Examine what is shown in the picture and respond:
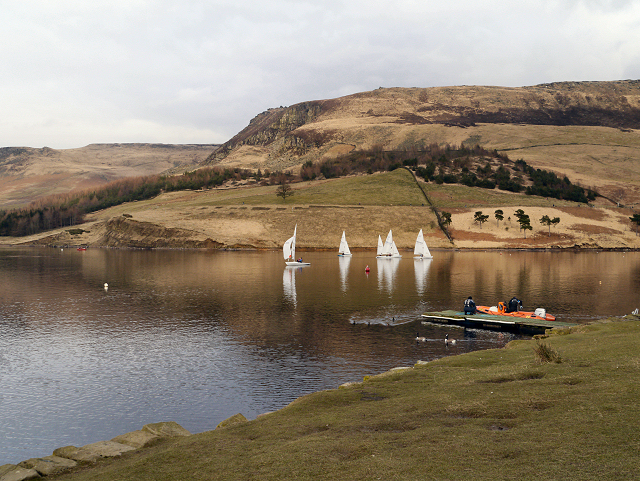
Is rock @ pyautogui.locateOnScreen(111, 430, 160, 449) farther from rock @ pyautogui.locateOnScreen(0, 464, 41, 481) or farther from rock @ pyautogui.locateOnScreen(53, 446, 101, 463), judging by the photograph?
rock @ pyautogui.locateOnScreen(0, 464, 41, 481)

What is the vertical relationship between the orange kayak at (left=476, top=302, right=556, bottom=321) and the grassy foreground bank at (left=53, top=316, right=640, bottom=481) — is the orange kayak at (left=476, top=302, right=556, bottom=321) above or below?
below

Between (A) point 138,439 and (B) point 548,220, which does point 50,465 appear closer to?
(A) point 138,439

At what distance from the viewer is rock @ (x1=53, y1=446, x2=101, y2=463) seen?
63.7ft

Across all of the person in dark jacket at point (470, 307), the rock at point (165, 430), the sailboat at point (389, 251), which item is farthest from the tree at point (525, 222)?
the rock at point (165, 430)

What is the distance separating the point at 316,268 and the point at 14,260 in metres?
78.3

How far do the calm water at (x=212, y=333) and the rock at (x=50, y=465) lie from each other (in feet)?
25.4

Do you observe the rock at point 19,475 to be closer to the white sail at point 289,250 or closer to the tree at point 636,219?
the white sail at point 289,250

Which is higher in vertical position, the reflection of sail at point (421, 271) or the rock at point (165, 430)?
the rock at point (165, 430)

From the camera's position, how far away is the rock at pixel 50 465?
18109mm

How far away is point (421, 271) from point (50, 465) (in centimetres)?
9346

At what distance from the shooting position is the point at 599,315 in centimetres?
5906

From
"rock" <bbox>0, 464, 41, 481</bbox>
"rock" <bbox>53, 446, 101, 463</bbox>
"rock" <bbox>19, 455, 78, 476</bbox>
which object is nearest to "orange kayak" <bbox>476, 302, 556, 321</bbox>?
"rock" <bbox>53, 446, 101, 463</bbox>

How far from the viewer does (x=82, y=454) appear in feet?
65.2

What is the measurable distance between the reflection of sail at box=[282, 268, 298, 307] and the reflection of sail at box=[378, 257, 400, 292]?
1399 centimetres
